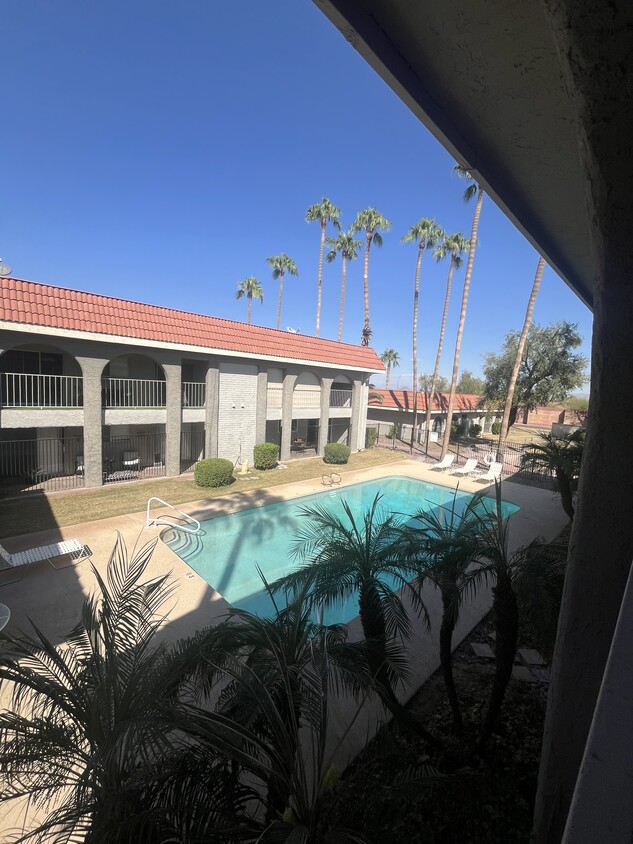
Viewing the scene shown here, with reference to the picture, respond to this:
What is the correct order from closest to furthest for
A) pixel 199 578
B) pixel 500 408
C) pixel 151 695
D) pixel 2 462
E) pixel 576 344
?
pixel 151 695, pixel 199 578, pixel 2 462, pixel 576 344, pixel 500 408

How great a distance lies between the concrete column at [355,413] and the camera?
81.8 feet

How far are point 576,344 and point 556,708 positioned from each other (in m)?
32.4

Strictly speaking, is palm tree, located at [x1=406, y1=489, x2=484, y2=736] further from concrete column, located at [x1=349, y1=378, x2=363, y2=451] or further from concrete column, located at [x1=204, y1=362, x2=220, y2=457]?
concrete column, located at [x1=349, y1=378, x2=363, y2=451]

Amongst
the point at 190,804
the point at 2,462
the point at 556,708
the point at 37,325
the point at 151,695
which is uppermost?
the point at 37,325

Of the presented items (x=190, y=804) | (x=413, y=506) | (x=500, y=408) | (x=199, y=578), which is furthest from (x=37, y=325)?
(x=500, y=408)

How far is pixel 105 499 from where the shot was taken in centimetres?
1316

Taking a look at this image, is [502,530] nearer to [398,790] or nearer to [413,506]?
[398,790]

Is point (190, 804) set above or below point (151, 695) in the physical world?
below

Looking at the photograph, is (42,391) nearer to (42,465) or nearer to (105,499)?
(42,465)

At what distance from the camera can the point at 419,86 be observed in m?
2.65

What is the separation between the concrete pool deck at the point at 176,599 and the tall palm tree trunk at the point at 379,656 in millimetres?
391

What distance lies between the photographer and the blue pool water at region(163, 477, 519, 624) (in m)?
8.26

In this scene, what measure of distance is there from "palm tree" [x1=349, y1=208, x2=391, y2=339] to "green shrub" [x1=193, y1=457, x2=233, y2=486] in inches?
876

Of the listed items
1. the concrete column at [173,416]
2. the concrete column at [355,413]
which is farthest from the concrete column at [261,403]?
the concrete column at [355,413]
